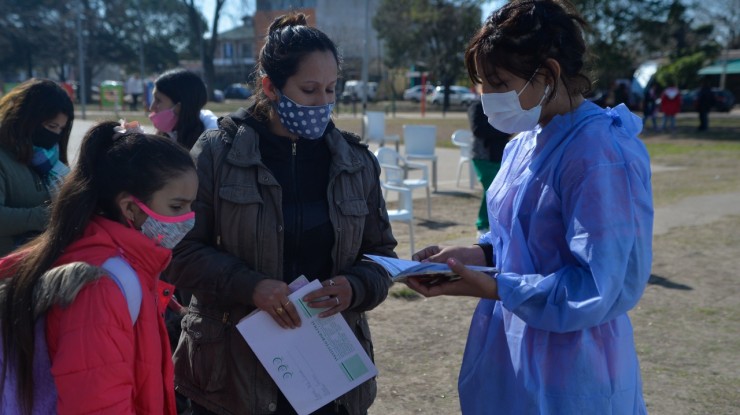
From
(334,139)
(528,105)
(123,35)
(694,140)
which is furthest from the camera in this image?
(123,35)

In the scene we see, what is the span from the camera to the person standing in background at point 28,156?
376 cm

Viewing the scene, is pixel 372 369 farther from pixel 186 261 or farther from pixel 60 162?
pixel 60 162

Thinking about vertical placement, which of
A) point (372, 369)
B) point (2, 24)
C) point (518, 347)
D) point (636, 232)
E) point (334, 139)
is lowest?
point (372, 369)

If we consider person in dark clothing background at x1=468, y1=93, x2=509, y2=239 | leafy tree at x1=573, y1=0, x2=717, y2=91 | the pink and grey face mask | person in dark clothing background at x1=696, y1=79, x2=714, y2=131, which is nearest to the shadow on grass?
person in dark clothing background at x1=468, y1=93, x2=509, y2=239

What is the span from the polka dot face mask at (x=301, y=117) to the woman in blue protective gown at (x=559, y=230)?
1.85 ft

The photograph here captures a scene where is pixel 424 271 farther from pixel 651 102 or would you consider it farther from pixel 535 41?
pixel 651 102

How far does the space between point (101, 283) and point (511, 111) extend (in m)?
1.21

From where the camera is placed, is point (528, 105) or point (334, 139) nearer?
point (528, 105)

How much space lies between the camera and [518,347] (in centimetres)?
215

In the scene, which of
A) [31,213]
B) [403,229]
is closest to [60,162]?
[31,213]

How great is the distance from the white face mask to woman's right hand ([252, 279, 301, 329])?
85cm

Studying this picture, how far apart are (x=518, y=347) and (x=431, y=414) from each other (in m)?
2.21

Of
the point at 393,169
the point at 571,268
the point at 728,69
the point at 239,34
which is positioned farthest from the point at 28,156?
the point at 239,34

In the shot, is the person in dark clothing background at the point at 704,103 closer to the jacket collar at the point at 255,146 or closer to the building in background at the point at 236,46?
the jacket collar at the point at 255,146
